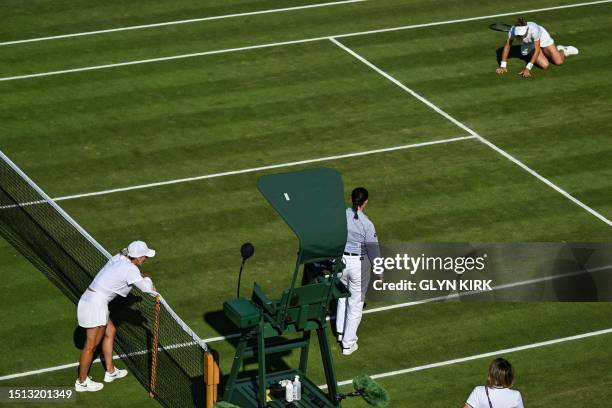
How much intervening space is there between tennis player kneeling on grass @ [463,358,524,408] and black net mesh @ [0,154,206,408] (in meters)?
3.63

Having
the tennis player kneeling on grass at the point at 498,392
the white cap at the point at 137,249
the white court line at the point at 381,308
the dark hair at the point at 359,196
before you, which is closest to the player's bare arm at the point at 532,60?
the white court line at the point at 381,308

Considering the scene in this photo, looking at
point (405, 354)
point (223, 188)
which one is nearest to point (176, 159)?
point (223, 188)

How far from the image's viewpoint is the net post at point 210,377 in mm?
14086

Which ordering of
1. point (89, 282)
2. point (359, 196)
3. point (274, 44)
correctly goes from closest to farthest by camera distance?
1. point (359, 196)
2. point (89, 282)
3. point (274, 44)

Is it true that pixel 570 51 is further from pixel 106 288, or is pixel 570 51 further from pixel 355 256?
pixel 106 288

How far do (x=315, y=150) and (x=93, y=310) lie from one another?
26.6 ft

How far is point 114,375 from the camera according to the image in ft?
53.2

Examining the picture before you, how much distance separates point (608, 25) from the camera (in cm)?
2864

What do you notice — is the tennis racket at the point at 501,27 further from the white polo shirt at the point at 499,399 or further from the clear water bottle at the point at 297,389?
the white polo shirt at the point at 499,399

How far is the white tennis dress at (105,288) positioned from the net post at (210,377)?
1.74 m

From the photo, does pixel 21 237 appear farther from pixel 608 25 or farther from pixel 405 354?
pixel 608 25

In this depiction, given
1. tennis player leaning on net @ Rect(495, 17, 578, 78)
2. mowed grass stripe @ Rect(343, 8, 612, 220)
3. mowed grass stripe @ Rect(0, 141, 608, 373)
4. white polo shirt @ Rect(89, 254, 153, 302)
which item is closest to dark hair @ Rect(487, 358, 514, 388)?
white polo shirt @ Rect(89, 254, 153, 302)

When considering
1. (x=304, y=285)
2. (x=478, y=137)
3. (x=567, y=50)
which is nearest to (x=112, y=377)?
(x=304, y=285)

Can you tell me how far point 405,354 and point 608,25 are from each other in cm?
1421
